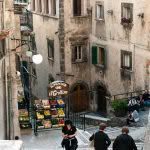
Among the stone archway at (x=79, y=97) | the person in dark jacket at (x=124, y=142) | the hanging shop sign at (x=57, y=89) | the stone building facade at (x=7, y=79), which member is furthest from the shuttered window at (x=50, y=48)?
the person in dark jacket at (x=124, y=142)

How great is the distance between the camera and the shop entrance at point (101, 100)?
107 feet

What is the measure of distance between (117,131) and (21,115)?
15.4 ft

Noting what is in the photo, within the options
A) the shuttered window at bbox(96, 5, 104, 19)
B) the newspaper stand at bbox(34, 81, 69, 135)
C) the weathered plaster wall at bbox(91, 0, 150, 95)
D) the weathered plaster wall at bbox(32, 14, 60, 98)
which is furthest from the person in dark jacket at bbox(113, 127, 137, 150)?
the weathered plaster wall at bbox(32, 14, 60, 98)

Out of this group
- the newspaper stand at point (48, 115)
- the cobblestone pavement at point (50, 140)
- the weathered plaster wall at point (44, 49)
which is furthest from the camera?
the weathered plaster wall at point (44, 49)

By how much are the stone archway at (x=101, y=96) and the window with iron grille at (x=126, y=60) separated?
301 cm

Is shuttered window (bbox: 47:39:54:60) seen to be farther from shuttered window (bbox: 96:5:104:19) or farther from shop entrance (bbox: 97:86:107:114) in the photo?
shop entrance (bbox: 97:86:107:114)

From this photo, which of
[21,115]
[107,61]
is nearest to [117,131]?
[21,115]

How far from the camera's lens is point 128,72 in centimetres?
2966

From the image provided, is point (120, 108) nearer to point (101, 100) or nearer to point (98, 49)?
point (101, 100)

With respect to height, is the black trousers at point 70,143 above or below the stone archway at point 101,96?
above

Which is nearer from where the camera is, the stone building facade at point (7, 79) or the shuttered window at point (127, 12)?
the stone building facade at point (7, 79)

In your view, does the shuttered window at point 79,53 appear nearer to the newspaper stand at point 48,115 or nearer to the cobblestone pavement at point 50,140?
the cobblestone pavement at point 50,140

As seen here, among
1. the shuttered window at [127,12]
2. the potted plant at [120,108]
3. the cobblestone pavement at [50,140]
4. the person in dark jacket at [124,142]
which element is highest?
the shuttered window at [127,12]

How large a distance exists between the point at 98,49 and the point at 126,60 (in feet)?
10.1
